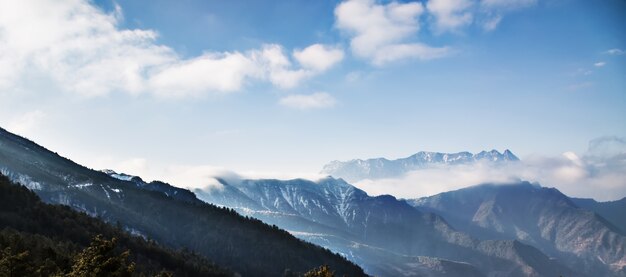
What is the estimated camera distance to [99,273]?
173ft

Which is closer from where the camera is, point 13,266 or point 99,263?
point 99,263

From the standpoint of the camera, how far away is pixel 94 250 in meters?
54.2

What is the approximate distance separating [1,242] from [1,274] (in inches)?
2981

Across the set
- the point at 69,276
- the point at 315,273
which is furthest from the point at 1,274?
the point at 315,273

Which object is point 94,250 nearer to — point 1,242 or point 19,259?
point 19,259

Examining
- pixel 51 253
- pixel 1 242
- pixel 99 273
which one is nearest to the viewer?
pixel 99 273

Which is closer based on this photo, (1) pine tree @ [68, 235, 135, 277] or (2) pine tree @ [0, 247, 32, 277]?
(1) pine tree @ [68, 235, 135, 277]

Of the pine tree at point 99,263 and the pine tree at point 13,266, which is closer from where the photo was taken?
the pine tree at point 99,263

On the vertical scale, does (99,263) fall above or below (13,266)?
above

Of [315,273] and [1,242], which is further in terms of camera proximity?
[1,242]

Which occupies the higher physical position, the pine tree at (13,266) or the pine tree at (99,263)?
the pine tree at (99,263)

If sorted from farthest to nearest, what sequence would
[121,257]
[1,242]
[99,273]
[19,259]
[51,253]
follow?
[1,242] < [51,253] < [19,259] < [121,257] < [99,273]

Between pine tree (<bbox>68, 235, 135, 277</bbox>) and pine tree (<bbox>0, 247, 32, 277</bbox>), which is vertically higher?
pine tree (<bbox>68, 235, 135, 277</bbox>)

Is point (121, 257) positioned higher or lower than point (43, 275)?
higher
